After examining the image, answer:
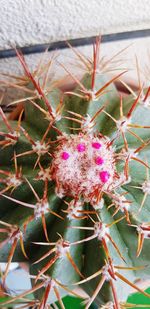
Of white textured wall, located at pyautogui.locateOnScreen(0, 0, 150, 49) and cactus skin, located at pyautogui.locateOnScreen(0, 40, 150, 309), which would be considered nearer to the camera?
cactus skin, located at pyautogui.locateOnScreen(0, 40, 150, 309)

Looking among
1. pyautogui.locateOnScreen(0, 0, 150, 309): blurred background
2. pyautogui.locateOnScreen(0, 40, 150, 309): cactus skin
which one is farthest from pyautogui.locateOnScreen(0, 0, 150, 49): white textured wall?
pyautogui.locateOnScreen(0, 40, 150, 309): cactus skin

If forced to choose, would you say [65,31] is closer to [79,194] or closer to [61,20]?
[61,20]

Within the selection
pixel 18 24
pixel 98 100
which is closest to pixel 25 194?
pixel 98 100

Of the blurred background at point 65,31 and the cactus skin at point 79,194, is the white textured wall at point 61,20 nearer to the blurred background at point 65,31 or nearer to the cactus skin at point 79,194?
the blurred background at point 65,31

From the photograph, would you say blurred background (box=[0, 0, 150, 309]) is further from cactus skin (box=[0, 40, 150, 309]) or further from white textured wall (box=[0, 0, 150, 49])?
cactus skin (box=[0, 40, 150, 309])

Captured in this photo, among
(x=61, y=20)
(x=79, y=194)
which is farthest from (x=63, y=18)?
(x=79, y=194)

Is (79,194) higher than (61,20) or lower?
lower

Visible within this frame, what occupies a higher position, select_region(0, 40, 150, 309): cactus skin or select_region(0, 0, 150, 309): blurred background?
select_region(0, 0, 150, 309): blurred background
